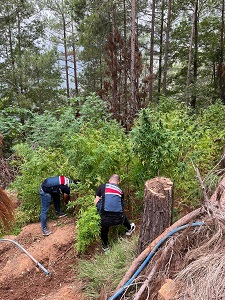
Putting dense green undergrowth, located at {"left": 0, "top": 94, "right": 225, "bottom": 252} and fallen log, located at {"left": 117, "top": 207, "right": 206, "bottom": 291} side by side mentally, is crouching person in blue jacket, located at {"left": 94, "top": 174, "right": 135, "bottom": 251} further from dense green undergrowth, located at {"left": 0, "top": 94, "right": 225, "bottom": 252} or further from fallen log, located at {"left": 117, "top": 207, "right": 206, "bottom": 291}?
fallen log, located at {"left": 117, "top": 207, "right": 206, "bottom": 291}

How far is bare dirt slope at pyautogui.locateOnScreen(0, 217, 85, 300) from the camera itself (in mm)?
4123

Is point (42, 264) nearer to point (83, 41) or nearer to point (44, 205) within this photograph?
point (44, 205)

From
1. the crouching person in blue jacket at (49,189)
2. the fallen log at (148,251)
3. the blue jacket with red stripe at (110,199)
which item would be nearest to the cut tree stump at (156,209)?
the fallen log at (148,251)

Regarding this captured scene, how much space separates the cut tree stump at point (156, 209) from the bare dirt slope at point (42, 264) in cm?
121

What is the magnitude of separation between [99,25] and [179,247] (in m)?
17.9

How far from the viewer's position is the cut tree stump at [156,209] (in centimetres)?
331

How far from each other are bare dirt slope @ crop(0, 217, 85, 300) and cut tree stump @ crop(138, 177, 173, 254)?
1.21m

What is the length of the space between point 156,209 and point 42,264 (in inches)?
98.7

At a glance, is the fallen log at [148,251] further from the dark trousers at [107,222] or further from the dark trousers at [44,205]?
the dark trousers at [44,205]

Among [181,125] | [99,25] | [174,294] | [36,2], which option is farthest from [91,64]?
[174,294]

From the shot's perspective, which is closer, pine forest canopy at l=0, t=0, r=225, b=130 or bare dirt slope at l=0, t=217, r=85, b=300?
bare dirt slope at l=0, t=217, r=85, b=300

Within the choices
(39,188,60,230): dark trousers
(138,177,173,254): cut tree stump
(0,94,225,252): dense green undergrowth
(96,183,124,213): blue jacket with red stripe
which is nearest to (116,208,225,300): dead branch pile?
(138,177,173,254): cut tree stump

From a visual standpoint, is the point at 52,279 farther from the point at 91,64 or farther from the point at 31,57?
the point at 91,64

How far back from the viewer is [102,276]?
3604 mm
